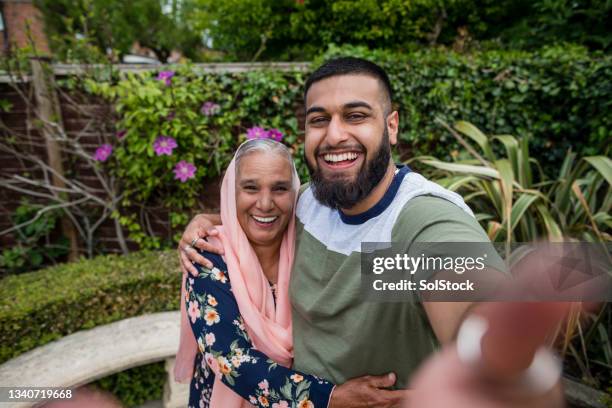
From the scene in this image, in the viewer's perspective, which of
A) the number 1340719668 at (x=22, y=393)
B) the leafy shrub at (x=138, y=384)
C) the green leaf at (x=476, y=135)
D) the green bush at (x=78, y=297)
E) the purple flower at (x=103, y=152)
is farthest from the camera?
the purple flower at (x=103, y=152)

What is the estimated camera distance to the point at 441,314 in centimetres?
93

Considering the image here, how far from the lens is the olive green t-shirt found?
1133mm

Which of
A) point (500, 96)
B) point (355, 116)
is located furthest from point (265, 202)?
point (500, 96)

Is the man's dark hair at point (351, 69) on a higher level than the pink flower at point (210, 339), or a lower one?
higher

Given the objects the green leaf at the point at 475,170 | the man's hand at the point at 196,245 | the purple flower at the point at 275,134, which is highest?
the purple flower at the point at 275,134

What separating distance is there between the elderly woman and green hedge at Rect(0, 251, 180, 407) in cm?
121

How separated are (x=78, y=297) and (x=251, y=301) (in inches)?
75.0

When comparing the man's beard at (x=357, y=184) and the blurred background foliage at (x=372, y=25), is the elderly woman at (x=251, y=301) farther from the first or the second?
the blurred background foliage at (x=372, y=25)

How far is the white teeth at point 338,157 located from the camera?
1.47 meters

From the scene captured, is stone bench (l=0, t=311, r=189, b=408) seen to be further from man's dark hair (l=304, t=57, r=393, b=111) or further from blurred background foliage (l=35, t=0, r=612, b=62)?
blurred background foliage (l=35, t=0, r=612, b=62)

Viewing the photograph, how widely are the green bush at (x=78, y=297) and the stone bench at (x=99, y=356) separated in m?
0.10

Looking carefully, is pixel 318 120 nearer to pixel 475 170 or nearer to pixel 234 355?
pixel 234 355

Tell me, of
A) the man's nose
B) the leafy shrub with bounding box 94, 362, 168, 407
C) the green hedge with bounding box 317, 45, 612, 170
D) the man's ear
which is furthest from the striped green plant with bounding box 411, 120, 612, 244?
the leafy shrub with bounding box 94, 362, 168, 407

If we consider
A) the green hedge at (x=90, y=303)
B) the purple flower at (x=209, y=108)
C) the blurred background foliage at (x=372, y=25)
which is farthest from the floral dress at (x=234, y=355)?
the blurred background foliage at (x=372, y=25)
